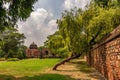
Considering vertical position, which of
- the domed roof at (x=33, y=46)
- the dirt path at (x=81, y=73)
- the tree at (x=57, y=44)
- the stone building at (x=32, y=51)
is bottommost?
the dirt path at (x=81, y=73)

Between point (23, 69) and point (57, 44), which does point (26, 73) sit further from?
point (57, 44)

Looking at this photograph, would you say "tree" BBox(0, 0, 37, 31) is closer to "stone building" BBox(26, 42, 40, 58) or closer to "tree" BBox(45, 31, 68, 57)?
"tree" BBox(45, 31, 68, 57)

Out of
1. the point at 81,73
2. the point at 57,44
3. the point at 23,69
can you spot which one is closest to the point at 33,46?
the point at 57,44

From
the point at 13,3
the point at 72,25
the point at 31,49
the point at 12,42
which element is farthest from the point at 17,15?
the point at 31,49

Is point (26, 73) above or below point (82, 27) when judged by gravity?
below

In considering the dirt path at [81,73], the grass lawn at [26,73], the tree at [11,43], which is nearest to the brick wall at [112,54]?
the dirt path at [81,73]

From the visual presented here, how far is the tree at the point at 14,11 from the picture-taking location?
65.8 feet

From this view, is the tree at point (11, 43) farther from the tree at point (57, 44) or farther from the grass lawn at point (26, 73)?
the grass lawn at point (26, 73)

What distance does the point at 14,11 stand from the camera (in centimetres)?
2038

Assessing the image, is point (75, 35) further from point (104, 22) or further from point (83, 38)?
point (104, 22)

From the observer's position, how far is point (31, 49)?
88.4m

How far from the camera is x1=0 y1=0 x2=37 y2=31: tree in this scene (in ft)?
65.8

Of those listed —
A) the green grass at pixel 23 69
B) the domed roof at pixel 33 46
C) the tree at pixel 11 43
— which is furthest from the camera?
the domed roof at pixel 33 46

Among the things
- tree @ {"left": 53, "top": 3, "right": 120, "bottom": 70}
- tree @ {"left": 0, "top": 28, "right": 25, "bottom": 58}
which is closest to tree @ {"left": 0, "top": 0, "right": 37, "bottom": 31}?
tree @ {"left": 53, "top": 3, "right": 120, "bottom": 70}
